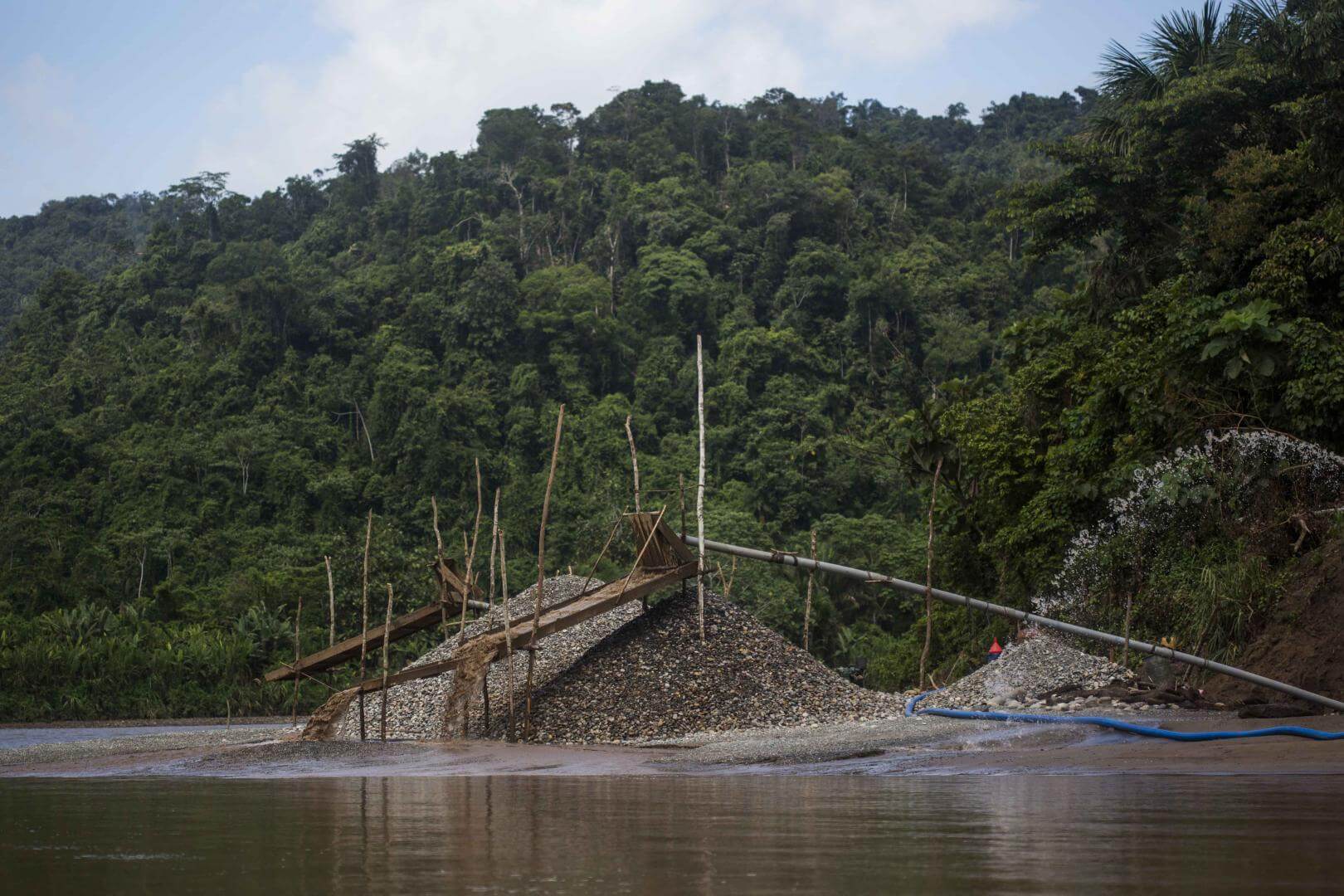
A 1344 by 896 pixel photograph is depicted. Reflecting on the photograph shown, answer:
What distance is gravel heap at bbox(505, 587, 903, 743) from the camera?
44.0ft

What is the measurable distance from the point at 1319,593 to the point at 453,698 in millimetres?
9185

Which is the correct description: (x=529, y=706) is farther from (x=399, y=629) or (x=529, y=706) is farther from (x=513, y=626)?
(x=399, y=629)

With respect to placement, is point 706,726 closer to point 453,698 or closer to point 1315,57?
point 453,698

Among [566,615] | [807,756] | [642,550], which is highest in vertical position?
[642,550]

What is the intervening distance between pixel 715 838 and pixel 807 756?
17.3 ft

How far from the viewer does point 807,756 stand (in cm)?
1043

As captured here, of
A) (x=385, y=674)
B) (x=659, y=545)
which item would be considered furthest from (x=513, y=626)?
(x=659, y=545)

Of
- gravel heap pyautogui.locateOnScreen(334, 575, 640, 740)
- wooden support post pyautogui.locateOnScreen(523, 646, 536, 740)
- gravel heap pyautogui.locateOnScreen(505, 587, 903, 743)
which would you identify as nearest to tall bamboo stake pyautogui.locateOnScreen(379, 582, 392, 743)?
gravel heap pyautogui.locateOnScreen(334, 575, 640, 740)

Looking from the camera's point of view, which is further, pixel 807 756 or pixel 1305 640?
pixel 1305 640

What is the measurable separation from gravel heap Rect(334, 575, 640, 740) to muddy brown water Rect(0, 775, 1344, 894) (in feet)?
19.7

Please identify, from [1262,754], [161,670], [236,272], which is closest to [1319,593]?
[1262,754]

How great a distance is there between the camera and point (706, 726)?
43.7ft

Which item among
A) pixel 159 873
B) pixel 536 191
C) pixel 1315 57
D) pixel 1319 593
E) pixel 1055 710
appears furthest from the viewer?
Result: pixel 536 191

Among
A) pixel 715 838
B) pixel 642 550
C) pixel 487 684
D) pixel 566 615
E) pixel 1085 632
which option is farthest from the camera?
pixel 487 684
